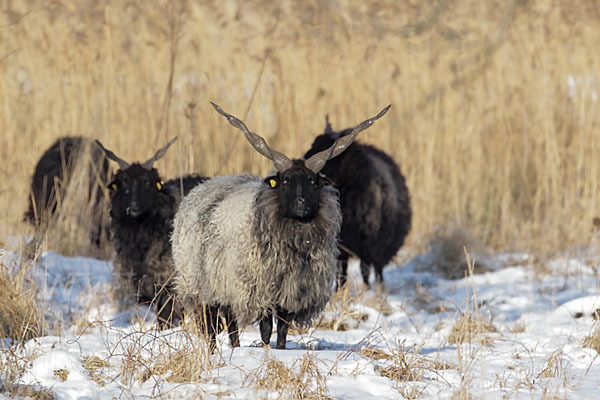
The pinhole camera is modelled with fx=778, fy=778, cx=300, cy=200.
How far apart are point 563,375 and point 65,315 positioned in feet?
12.9

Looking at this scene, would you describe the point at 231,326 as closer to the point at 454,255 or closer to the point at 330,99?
the point at 454,255

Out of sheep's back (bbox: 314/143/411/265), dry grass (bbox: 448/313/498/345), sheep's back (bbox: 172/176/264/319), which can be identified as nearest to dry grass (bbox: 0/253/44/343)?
sheep's back (bbox: 172/176/264/319)

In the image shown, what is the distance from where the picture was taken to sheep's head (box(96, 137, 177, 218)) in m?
6.94

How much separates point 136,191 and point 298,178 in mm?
2179

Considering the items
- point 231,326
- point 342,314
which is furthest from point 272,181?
point 342,314

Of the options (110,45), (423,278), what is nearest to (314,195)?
(423,278)

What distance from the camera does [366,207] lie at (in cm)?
803

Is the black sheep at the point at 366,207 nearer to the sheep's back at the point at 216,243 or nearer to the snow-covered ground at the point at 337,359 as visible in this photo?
the snow-covered ground at the point at 337,359

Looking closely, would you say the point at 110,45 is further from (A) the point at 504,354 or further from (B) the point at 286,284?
(A) the point at 504,354

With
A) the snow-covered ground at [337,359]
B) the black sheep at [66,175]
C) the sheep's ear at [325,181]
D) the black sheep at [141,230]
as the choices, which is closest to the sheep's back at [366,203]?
the snow-covered ground at [337,359]

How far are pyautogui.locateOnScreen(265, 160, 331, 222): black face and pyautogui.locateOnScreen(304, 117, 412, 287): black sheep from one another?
2491 mm

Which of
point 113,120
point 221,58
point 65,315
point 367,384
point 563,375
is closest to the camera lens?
point 367,384

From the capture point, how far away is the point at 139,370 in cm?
405

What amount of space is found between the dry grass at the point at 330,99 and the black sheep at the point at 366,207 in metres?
2.00
